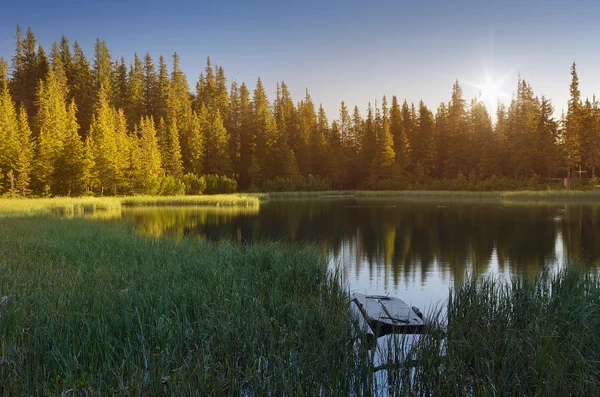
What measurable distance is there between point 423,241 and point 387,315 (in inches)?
520

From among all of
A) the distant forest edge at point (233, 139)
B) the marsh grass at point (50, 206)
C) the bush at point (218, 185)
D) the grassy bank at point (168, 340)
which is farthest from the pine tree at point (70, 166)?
the grassy bank at point (168, 340)

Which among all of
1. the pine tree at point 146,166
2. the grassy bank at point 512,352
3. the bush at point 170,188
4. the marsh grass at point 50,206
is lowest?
the grassy bank at point 512,352

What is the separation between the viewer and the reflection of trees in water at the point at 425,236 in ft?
46.6

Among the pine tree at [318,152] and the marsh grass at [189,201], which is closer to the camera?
the marsh grass at [189,201]

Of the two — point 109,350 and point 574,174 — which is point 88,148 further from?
point 574,174

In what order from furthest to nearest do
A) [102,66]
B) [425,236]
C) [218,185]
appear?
[102,66] → [218,185] → [425,236]

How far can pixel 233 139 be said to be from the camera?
70250 mm

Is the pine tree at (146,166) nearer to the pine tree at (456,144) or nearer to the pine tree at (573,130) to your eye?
the pine tree at (456,144)

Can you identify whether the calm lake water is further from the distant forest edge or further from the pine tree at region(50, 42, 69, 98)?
the pine tree at region(50, 42, 69, 98)

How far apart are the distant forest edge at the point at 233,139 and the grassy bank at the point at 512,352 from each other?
155 feet

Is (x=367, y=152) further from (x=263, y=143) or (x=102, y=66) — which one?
(x=102, y=66)

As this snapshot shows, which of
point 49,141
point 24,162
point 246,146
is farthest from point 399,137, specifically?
point 24,162

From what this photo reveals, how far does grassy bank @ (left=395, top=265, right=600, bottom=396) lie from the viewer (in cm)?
415

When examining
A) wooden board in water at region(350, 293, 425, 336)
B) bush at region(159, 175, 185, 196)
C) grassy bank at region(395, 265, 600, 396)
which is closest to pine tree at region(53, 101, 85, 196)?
bush at region(159, 175, 185, 196)
